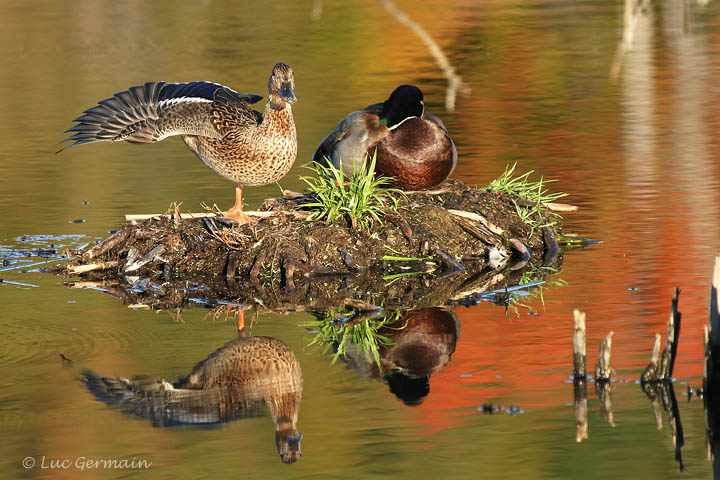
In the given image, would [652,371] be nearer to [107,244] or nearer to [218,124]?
[218,124]

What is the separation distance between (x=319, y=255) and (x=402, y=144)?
1.38 metres

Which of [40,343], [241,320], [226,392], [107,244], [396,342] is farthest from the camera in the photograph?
[107,244]

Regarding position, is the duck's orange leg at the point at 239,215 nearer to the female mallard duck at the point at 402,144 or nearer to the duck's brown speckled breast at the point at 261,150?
the duck's brown speckled breast at the point at 261,150

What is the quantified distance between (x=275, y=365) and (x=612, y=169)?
21.5ft

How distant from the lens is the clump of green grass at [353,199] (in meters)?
9.40

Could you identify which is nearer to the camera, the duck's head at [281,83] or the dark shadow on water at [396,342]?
the dark shadow on water at [396,342]

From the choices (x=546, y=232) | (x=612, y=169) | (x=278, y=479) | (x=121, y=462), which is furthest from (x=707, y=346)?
(x=612, y=169)

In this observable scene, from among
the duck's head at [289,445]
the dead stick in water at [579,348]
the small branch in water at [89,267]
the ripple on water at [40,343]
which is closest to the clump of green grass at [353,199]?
the small branch in water at [89,267]
